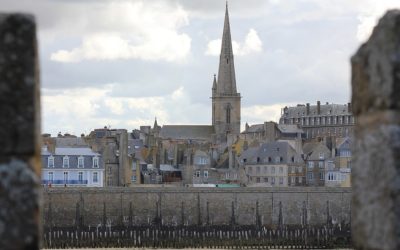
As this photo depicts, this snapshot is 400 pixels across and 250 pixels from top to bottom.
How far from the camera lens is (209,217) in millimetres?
79500

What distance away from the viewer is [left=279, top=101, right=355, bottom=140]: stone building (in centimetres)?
15775

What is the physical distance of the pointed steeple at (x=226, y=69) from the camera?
560 feet

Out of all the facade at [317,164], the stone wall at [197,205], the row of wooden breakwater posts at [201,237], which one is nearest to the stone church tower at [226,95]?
the facade at [317,164]

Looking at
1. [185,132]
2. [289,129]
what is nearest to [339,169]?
[289,129]

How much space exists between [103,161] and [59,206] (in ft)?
34.9

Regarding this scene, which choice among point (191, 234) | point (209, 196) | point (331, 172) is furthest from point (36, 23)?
point (331, 172)

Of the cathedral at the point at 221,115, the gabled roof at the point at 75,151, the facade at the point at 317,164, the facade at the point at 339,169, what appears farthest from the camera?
the cathedral at the point at 221,115

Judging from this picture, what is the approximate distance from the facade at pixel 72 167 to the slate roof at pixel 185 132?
67376 mm

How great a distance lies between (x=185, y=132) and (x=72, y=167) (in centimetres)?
7206

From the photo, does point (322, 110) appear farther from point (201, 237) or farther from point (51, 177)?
point (201, 237)

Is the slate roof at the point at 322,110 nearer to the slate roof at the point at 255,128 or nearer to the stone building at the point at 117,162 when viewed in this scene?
the slate roof at the point at 255,128

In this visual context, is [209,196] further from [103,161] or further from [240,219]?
[103,161]

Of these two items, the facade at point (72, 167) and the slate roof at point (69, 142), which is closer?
the facade at point (72, 167)

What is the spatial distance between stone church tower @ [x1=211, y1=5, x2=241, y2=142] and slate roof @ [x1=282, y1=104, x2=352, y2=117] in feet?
26.1
